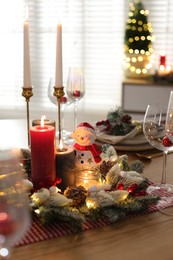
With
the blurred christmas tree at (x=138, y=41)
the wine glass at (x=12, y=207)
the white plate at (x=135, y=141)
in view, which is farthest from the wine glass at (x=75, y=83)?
the blurred christmas tree at (x=138, y=41)

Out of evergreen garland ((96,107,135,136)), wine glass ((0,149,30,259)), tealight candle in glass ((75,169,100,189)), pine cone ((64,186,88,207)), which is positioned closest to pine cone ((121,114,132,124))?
evergreen garland ((96,107,135,136))

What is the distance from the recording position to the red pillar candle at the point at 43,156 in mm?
1082

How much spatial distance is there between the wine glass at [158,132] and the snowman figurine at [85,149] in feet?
0.52

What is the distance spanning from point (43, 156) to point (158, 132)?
346 millimetres

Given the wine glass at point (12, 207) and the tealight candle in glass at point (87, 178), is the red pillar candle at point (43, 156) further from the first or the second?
the wine glass at point (12, 207)

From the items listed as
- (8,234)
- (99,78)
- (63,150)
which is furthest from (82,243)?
(99,78)

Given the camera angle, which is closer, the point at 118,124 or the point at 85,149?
the point at 85,149

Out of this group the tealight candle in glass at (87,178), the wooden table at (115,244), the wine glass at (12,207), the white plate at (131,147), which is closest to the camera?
the wine glass at (12,207)

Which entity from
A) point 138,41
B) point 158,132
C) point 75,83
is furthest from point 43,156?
point 138,41

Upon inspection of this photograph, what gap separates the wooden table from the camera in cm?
85

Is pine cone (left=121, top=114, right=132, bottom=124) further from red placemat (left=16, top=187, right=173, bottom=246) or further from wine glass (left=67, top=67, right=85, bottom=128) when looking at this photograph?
red placemat (left=16, top=187, right=173, bottom=246)

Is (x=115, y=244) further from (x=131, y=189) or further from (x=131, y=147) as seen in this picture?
(x=131, y=147)

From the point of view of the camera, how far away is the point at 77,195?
3.37 feet

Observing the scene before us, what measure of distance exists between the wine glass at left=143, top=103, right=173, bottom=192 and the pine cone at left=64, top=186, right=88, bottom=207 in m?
0.24
